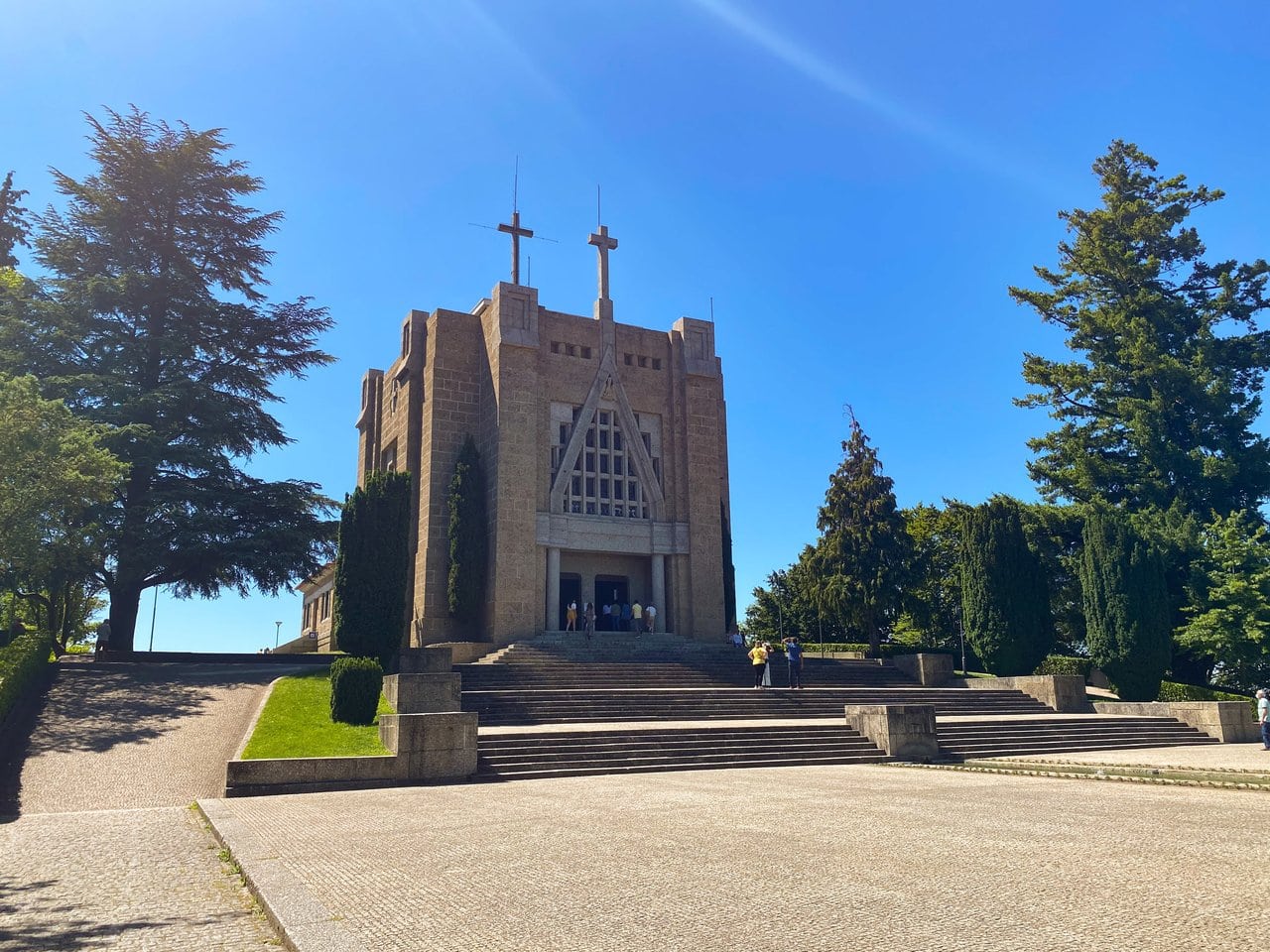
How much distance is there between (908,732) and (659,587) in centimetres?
1606

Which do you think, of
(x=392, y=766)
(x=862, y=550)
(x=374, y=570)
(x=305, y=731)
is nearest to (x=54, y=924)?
(x=392, y=766)

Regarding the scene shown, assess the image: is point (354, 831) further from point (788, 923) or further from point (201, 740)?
point (201, 740)

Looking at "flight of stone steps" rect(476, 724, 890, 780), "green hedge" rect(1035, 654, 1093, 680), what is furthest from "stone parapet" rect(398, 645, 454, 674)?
"green hedge" rect(1035, 654, 1093, 680)

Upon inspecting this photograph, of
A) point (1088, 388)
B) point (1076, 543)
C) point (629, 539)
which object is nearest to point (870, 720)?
point (629, 539)

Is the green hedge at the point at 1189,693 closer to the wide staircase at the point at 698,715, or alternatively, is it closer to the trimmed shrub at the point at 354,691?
the wide staircase at the point at 698,715

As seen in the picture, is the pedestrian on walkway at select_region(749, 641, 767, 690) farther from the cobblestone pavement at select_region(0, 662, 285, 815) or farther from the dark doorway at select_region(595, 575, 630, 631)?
the cobblestone pavement at select_region(0, 662, 285, 815)

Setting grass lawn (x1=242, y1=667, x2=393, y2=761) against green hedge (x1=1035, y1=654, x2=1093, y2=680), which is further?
green hedge (x1=1035, y1=654, x2=1093, y2=680)

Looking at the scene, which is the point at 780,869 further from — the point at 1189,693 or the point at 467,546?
the point at 1189,693

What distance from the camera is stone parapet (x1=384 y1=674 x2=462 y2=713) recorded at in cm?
1745

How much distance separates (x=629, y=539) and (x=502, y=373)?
719 cm

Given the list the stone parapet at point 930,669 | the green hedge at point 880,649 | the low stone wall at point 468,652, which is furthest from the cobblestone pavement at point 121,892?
the green hedge at point 880,649

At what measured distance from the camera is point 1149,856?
6656 mm

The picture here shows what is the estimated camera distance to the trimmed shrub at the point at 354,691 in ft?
55.8

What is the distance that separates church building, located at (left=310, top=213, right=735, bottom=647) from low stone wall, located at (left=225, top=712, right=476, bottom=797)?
1474cm
